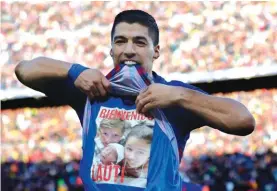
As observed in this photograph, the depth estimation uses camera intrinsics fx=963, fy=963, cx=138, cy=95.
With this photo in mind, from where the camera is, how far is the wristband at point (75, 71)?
194cm

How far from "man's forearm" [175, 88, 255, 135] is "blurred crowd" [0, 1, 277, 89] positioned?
322 cm

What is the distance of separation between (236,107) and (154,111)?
0.53 ft

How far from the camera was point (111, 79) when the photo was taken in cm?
194

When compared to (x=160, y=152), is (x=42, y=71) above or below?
above

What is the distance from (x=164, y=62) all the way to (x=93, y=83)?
3.31 meters

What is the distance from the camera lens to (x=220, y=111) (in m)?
1.86

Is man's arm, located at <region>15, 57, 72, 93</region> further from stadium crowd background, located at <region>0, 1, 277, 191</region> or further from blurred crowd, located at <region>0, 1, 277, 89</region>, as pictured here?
blurred crowd, located at <region>0, 1, 277, 89</region>

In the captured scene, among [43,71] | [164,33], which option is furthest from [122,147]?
[164,33]

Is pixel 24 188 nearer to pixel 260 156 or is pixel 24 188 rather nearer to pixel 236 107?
pixel 260 156

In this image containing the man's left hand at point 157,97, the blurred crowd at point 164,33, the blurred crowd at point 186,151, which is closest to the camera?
the man's left hand at point 157,97

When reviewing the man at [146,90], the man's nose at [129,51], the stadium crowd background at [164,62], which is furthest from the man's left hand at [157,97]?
the stadium crowd background at [164,62]

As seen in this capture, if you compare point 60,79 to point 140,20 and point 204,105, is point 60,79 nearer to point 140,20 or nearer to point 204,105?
point 140,20

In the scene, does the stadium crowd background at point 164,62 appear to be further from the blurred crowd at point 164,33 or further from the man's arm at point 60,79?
the man's arm at point 60,79

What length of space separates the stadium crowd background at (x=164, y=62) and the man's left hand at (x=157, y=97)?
2626 mm
